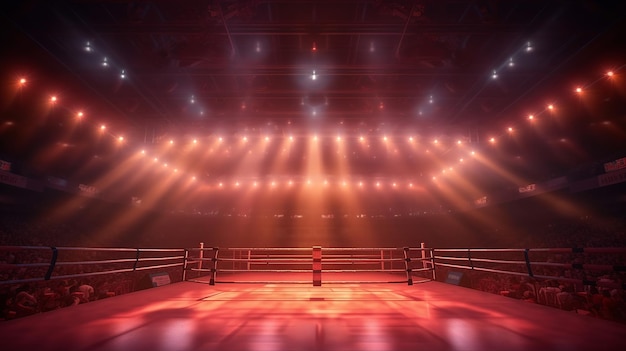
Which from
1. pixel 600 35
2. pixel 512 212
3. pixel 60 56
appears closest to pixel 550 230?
pixel 512 212

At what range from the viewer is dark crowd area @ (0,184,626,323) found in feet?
20.0

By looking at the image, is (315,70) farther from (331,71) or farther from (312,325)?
(312,325)

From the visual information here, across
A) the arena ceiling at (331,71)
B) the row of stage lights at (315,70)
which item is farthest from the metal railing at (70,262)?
the row of stage lights at (315,70)

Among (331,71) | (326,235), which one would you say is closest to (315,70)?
(331,71)

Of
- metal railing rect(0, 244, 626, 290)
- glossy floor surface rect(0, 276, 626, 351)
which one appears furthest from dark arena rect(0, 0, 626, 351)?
metal railing rect(0, 244, 626, 290)

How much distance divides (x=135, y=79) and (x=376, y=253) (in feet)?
42.7

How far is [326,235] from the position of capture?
18.6 meters

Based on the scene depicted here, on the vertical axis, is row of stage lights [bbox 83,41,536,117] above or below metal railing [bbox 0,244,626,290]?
above

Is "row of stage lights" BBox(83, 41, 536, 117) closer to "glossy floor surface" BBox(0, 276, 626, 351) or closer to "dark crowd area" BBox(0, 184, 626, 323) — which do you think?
"dark crowd area" BBox(0, 184, 626, 323)

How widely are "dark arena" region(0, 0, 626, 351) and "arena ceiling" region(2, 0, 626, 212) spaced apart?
0.17 feet

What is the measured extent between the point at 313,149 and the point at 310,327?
463 inches

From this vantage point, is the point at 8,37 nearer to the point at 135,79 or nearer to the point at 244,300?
the point at 135,79

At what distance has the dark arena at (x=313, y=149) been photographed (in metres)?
3.48

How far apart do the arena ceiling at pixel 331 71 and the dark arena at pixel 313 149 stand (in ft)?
0.17
